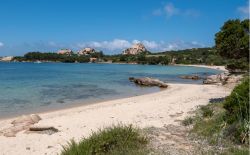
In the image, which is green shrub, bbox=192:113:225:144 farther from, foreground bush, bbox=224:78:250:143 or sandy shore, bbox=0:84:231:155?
sandy shore, bbox=0:84:231:155

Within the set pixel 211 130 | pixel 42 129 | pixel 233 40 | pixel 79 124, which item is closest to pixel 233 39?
pixel 233 40

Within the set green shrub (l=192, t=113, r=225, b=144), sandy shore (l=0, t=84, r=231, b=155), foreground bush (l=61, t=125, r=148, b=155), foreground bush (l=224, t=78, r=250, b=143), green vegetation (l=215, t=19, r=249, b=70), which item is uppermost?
green vegetation (l=215, t=19, r=249, b=70)

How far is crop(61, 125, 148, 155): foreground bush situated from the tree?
11.1m

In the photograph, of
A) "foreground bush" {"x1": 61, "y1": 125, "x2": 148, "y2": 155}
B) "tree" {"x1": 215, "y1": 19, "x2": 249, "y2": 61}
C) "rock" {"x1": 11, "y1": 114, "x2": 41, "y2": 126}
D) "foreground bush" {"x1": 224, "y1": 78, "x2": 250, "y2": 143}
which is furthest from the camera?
"tree" {"x1": 215, "y1": 19, "x2": 249, "y2": 61}

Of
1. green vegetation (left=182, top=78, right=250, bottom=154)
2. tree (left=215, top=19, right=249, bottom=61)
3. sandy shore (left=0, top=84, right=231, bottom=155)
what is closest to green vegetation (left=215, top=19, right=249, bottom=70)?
tree (left=215, top=19, right=249, bottom=61)

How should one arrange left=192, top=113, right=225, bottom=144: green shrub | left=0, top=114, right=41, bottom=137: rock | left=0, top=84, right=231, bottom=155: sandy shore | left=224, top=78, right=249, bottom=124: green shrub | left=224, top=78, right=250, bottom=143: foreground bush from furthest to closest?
left=0, top=114, right=41, bottom=137: rock, left=0, top=84, right=231, bottom=155: sandy shore, left=224, top=78, right=249, bottom=124: green shrub, left=192, top=113, right=225, bottom=144: green shrub, left=224, top=78, right=250, bottom=143: foreground bush

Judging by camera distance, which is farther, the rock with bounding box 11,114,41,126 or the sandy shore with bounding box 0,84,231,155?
the rock with bounding box 11,114,41,126

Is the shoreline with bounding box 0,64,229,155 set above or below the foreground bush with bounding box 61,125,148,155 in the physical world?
below

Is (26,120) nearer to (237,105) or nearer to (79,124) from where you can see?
(79,124)

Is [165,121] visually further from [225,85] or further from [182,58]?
[182,58]

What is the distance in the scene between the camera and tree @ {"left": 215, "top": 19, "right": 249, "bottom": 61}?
1831 cm

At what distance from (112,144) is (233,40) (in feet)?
40.0

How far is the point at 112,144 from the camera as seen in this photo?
8617mm

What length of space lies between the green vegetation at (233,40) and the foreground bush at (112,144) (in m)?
11.1
